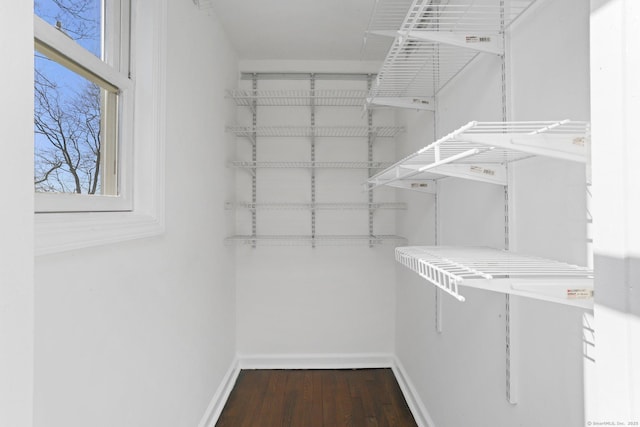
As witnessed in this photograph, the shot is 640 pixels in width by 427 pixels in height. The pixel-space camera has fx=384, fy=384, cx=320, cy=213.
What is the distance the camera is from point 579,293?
2.31ft

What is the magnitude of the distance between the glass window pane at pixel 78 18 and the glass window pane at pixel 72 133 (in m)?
0.12

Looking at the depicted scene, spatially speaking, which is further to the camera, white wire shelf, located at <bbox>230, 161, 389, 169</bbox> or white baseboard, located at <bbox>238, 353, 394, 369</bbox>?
white baseboard, located at <bbox>238, 353, 394, 369</bbox>

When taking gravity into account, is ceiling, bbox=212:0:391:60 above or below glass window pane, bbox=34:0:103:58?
above

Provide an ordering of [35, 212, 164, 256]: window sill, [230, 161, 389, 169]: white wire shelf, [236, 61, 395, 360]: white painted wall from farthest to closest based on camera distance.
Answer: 1. [236, 61, 395, 360]: white painted wall
2. [230, 161, 389, 169]: white wire shelf
3. [35, 212, 164, 256]: window sill

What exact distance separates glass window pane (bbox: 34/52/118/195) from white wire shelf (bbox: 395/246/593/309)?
106 centimetres

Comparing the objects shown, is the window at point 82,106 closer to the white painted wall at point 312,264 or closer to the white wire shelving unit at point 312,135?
the white wire shelving unit at point 312,135

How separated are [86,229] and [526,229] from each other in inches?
48.2

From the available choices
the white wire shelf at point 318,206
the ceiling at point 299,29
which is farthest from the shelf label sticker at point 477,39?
the white wire shelf at point 318,206

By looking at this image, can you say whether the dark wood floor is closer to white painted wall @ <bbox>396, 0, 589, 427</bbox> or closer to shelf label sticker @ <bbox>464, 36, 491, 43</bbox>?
white painted wall @ <bbox>396, 0, 589, 427</bbox>

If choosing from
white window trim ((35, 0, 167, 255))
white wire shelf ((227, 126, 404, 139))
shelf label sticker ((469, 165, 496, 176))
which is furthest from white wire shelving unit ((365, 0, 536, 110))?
white window trim ((35, 0, 167, 255))

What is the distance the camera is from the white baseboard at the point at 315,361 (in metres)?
2.82

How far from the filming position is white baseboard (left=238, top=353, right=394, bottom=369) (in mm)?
2820

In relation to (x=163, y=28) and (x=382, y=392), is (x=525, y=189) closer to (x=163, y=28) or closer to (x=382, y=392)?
(x=163, y=28)

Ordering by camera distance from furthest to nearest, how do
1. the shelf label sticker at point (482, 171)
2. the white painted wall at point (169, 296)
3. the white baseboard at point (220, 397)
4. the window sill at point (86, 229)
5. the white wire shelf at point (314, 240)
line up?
the white wire shelf at point (314, 240)
the white baseboard at point (220, 397)
the shelf label sticker at point (482, 171)
the white painted wall at point (169, 296)
the window sill at point (86, 229)
